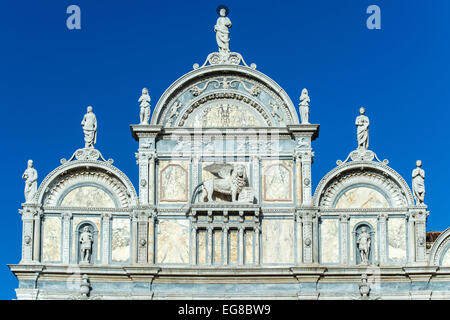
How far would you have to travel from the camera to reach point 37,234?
32.3m

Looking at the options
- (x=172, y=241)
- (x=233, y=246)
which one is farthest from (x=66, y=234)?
(x=233, y=246)

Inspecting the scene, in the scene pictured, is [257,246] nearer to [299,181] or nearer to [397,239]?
[299,181]

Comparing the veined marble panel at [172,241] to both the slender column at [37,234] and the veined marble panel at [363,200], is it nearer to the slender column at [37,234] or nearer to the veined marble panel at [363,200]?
the slender column at [37,234]

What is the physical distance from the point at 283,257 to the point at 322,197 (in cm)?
207

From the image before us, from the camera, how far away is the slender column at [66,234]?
32.3 metres

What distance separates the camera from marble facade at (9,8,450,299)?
32031 mm

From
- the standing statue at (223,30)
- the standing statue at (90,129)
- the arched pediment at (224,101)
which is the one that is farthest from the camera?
Answer: the standing statue at (223,30)

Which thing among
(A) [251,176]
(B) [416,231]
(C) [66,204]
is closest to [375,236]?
(B) [416,231]

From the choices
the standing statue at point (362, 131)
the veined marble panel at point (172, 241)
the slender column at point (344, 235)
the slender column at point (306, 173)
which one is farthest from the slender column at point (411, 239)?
the veined marble panel at point (172, 241)

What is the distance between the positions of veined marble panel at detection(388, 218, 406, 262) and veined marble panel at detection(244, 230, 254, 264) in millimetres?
3880

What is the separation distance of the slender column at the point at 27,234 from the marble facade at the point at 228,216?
0.03m

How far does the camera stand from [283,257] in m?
32.4

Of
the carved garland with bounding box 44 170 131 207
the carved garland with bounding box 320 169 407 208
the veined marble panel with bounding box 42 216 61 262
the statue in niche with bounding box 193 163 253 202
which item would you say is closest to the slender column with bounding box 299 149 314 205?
the carved garland with bounding box 320 169 407 208
